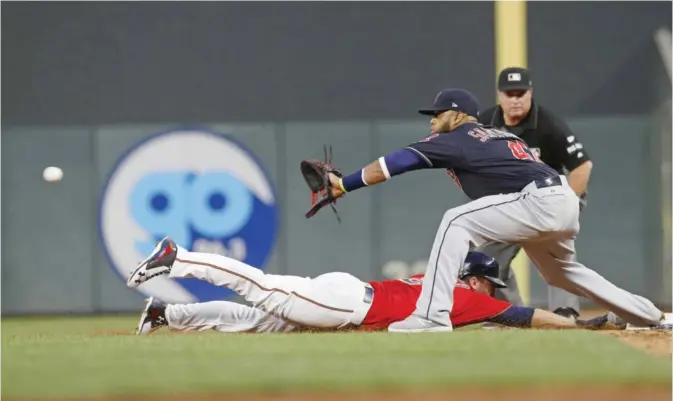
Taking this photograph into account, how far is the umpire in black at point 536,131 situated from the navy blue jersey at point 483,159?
1050 millimetres

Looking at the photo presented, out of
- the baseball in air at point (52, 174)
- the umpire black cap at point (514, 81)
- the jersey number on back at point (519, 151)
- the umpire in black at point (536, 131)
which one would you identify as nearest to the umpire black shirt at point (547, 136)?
the umpire in black at point (536, 131)

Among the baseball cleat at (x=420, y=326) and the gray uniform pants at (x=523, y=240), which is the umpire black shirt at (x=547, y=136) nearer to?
the gray uniform pants at (x=523, y=240)

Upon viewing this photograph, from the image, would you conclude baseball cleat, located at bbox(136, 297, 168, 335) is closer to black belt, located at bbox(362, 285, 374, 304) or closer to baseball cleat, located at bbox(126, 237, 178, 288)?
baseball cleat, located at bbox(126, 237, 178, 288)

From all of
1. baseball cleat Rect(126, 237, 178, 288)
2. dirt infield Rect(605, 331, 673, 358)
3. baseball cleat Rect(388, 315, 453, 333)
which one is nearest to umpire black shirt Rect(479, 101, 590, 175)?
dirt infield Rect(605, 331, 673, 358)

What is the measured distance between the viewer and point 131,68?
8.79m

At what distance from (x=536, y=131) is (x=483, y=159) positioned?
4.29 feet

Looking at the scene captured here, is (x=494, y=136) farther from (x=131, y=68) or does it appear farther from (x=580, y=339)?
(x=131, y=68)

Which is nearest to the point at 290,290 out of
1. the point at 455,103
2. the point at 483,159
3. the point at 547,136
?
the point at 483,159

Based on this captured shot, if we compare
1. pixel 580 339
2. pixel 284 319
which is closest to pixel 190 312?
pixel 284 319

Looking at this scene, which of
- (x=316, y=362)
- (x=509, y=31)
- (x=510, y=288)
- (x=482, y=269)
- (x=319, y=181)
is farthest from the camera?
(x=509, y=31)

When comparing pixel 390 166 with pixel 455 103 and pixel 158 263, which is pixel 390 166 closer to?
pixel 455 103

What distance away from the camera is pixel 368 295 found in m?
5.18

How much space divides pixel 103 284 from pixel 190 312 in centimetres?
343

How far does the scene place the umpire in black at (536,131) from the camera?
20.5 feet
